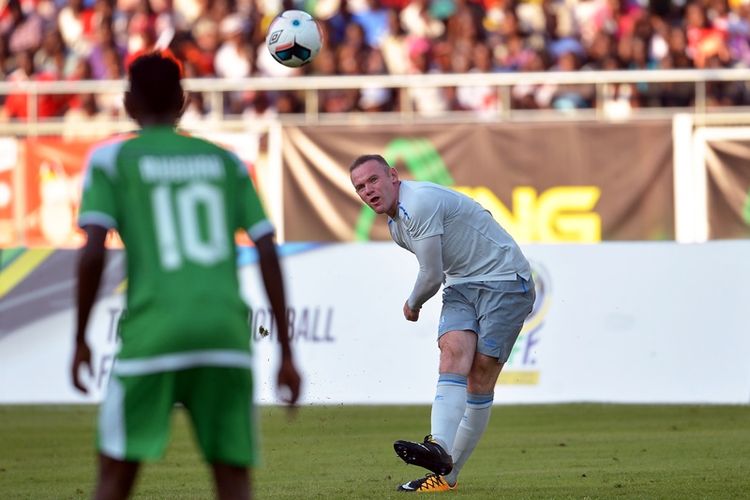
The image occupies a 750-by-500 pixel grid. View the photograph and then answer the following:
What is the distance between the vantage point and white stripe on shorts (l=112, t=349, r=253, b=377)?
5176 mm

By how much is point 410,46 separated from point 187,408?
55.7ft

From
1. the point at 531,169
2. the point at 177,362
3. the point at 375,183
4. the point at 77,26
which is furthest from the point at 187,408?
the point at 77,26

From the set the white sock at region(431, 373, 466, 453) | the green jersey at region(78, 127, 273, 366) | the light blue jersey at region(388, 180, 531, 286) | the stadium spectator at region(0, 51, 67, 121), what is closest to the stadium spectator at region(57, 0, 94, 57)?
the stadium spectator at region(0, 51, 67, 121)

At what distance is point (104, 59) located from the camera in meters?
22.4

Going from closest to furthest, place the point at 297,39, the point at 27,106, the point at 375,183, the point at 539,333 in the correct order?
the point at 375,183
the point at 297,39
the point at 539,333
the point at 27,106

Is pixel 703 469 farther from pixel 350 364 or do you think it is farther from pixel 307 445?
pixel 350 364

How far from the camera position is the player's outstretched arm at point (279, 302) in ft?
17.6

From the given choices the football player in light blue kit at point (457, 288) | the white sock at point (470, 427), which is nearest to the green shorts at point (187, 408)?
the football player in light blue kit at point (457, 288)

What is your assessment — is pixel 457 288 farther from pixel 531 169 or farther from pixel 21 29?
pixel 21 29

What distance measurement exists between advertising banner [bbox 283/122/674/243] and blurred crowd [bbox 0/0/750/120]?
2.75ft

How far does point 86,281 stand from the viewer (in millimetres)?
5242

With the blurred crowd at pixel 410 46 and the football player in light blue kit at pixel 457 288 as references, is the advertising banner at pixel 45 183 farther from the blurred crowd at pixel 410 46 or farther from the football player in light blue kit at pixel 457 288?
the football player in light blue kit at pixel 457 288

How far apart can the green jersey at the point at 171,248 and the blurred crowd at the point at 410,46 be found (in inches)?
633

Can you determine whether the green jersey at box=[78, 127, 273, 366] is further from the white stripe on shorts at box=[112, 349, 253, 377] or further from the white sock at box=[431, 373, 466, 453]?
the white sock at box=[431, 373, 466, 453]
